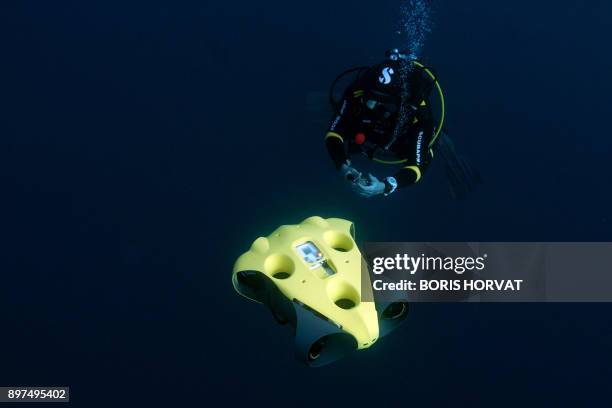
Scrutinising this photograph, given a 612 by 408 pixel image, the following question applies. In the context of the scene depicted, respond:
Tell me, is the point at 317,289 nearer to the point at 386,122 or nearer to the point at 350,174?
the point at 350,174

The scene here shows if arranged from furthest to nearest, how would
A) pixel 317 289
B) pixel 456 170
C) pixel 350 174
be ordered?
1. pixel 456 170
2. pixel 350 174
3. pixel 317 289

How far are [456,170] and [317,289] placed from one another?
299 centimetres

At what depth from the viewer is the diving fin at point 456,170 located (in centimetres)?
665

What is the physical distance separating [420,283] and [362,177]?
1.21 meters

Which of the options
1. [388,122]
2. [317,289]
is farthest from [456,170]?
[317,289]

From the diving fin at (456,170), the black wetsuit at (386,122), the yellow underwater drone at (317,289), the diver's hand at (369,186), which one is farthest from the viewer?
the diving fin at (456,170)

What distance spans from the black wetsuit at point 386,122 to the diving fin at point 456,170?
0.89m

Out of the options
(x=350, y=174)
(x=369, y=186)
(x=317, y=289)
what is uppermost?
(x=350, y=174)

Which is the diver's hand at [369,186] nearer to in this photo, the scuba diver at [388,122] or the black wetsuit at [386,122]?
the scuba diver at [388,122]

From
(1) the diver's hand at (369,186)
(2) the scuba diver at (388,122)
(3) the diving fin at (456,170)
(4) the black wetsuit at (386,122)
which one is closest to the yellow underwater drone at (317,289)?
(1) the diver's hand at (369,186)

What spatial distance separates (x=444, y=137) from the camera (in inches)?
271

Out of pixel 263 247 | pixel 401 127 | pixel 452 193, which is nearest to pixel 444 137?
pixel 452 193

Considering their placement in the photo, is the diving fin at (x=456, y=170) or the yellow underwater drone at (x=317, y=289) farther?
the diving fin at (x=456, y=170)

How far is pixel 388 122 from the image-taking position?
18.4ft
